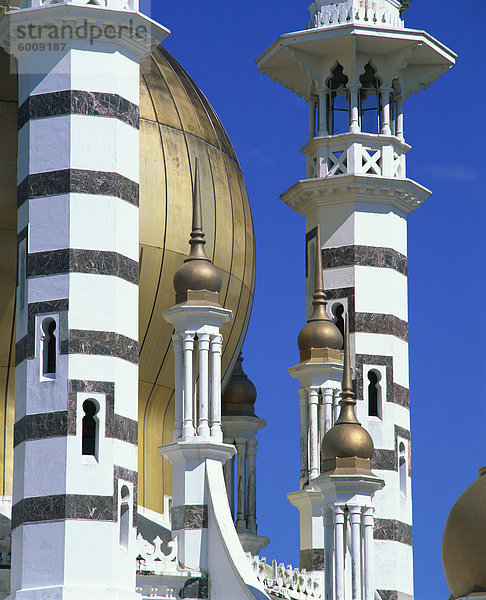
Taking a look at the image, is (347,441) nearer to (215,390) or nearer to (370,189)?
(215,390)

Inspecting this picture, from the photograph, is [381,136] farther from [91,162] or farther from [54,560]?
[54,560]

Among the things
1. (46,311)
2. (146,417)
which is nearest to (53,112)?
(46,311)

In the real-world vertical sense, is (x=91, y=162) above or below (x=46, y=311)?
above

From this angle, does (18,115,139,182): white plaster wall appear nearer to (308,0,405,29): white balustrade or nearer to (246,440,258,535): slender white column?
(308,0,405,29): white balustrade

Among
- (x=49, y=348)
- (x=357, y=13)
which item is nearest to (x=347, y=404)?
(x=49, y=348)

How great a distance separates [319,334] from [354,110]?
4750 millimetres

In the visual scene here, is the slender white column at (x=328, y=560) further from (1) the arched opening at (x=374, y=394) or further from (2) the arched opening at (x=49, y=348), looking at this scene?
(1) the arched opening at (x=374, y=394)

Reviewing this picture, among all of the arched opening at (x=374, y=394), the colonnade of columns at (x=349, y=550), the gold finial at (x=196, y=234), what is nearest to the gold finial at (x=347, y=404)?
the colonnade of columns at (x=349, y=550)

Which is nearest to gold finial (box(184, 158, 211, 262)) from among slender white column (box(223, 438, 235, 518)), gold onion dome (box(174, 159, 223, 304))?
gold onion dome (box(174, 159, 223, 304))

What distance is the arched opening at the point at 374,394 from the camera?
29672 millimetres

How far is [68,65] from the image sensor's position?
2498 centimetres

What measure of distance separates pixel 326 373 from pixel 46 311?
572 centimetres

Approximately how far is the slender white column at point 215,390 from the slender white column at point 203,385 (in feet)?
0.30

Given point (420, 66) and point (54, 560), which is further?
point (420, 66)
